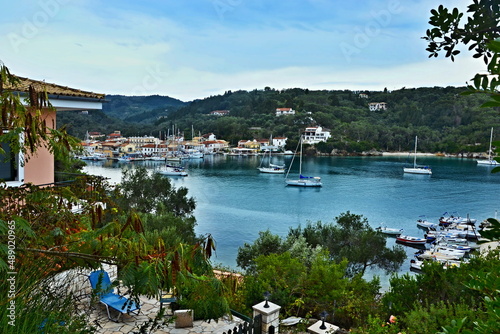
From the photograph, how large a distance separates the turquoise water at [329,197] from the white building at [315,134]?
54.0 feet

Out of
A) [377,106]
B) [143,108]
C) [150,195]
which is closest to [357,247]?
[150,195]

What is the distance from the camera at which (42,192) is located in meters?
2.32

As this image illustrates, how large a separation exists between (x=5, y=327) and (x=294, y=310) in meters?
4.60

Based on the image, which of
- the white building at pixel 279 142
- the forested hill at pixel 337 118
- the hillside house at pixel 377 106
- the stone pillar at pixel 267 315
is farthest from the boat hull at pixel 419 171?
the stone pillar at pixel 267 315

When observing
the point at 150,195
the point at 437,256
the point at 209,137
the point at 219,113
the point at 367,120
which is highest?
the point at 219,113

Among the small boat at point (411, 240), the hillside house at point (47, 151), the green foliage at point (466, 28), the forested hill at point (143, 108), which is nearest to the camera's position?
the green foliage at point (466, 28)

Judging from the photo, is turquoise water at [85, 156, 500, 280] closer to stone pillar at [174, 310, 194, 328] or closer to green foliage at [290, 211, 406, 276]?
green foliage at [290, 211, 406, 276]

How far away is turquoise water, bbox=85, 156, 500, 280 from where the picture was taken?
2202 cm

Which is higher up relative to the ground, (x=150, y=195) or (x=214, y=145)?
(x=214, y=145)

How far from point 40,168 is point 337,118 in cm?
7138

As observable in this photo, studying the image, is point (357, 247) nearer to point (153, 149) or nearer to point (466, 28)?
point (466, 28)

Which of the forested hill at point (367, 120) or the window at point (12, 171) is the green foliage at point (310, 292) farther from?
the forested hill at point (367, 120)

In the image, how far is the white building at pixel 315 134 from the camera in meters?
63.6

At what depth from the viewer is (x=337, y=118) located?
73.0 metres
